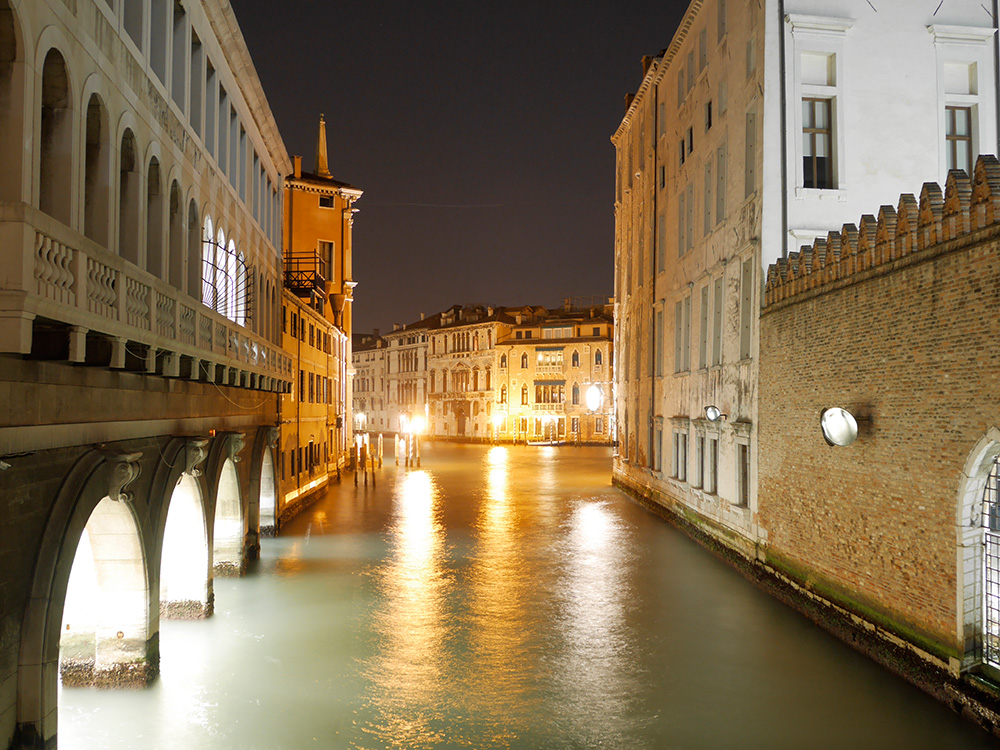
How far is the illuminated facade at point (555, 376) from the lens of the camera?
75750 millimetres

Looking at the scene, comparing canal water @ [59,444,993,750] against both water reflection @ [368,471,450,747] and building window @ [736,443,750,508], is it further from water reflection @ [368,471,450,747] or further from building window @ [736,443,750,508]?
building window @ [736,443,750,508]

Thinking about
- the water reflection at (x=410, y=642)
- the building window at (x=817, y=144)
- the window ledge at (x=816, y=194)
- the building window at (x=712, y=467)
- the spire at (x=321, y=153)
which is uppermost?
the spire at (x=321, y=153)

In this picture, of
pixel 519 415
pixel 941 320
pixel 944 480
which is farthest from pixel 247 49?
pixel 519 415

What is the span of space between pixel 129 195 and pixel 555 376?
219ft

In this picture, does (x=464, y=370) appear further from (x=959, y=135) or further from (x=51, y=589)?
(x=51, y=589)

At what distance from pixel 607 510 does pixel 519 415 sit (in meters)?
47.5

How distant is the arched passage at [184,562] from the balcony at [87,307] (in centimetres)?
366

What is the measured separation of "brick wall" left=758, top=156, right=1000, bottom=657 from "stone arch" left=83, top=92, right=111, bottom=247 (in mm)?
10676

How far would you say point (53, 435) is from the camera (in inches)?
318

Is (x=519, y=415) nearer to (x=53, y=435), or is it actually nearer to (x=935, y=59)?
(x=935, y=59)

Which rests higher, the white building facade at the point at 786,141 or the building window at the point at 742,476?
the white building facade at the point at 786,141

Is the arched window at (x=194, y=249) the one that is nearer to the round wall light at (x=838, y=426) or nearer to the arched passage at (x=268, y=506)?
the arched passage at (x=268, y=506)

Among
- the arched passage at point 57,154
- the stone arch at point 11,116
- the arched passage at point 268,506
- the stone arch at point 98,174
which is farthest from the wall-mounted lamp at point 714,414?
the stone arch at point 11,116

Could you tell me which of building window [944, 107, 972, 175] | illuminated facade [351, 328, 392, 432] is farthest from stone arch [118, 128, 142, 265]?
illuminated facade [351, 328, 392, 432]
